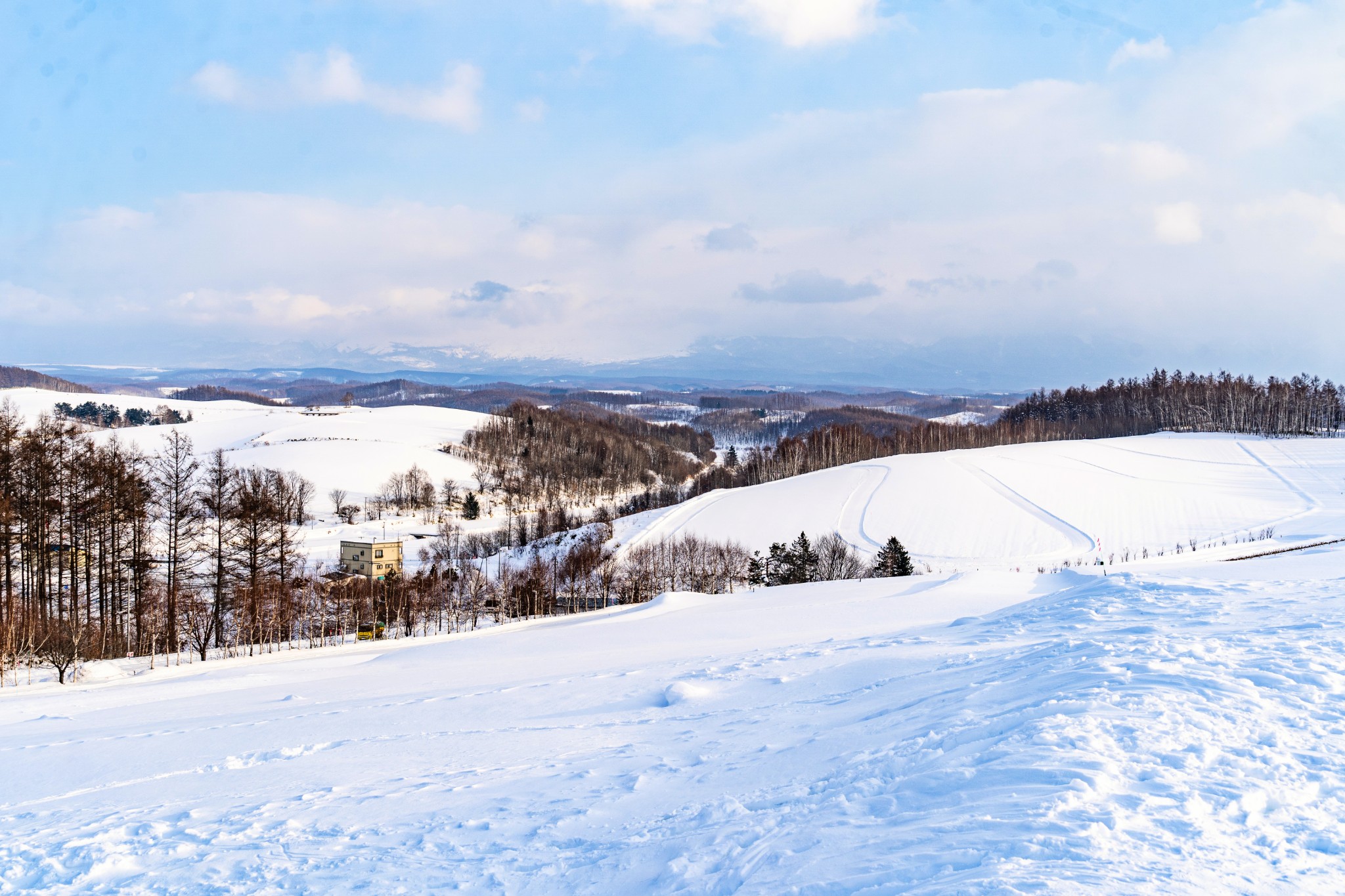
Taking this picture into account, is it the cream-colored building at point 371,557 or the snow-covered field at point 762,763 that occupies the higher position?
the snow-covered field at point 762,763

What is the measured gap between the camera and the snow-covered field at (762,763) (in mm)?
4602

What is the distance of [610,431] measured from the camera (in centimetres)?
13238

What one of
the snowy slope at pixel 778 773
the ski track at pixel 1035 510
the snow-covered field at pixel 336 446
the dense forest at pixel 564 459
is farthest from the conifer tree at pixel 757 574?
the dense forest at pixel 564 459

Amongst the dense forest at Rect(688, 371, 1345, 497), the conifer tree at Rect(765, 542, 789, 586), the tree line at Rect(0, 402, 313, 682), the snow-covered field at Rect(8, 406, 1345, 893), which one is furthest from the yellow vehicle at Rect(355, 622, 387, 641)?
the dense forest at Rect(688, 371, 1345, 497)

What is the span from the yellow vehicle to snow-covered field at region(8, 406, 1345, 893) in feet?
45.2

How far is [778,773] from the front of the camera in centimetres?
661

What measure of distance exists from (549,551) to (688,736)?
4984 cm

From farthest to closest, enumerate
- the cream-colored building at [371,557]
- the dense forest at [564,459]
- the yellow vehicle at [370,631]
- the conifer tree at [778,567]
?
the dense forest at [564,459] < the cream-colored building at [371,557] < the conifer tree at [778,567] < the yellow vehicle at [370,631]

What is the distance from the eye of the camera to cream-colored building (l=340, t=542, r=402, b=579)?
46000 mm

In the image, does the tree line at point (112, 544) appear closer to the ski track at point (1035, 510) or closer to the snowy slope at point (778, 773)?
the snowy slope at point (778, 773)

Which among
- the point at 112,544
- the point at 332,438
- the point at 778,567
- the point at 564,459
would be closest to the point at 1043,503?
the point at 778,567

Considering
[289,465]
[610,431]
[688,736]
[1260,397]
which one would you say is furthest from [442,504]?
[1260,397]

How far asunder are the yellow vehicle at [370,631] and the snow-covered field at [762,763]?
13.8 meters

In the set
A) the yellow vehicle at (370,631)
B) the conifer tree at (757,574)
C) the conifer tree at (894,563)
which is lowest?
the yellow vehicle at (370,631)
